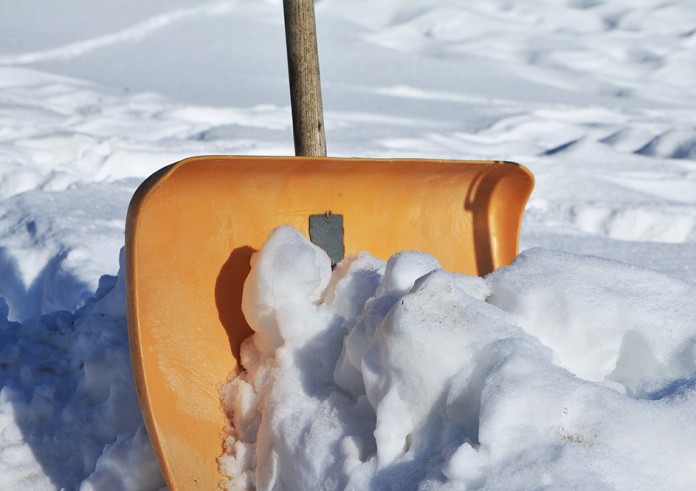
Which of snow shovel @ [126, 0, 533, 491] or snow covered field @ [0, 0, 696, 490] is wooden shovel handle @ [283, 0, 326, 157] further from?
snow covered field @ [0, 0, 696, 490]

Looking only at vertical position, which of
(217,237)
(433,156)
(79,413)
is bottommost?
(433,156)

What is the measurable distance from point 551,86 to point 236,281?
766cm

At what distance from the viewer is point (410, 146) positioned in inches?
241

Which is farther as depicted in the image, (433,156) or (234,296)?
(433,156)

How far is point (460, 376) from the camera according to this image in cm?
144

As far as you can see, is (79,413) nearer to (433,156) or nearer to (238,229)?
(238,229)

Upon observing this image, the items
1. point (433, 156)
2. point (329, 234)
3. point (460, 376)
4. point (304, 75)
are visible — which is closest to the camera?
point (460, 376)

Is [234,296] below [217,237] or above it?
below

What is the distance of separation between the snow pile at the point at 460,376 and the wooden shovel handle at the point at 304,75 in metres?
0.54

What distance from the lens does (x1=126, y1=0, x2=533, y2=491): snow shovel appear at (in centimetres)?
176

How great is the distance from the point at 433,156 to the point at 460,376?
438cm

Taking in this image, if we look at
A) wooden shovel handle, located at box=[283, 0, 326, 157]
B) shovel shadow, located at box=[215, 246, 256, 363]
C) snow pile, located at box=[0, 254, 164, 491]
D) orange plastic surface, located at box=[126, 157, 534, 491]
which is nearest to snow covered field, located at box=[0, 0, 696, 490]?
snow pile, located at box=[0, 254, 164, 491]

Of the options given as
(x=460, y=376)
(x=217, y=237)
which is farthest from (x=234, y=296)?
(x=460, y=376)

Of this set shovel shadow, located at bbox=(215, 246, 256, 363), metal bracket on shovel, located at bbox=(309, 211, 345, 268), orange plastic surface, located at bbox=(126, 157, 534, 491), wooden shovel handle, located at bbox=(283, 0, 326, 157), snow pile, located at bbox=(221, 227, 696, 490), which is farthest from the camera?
wooden shovel handle, located at bbox=(283, 0, 326, 157)
